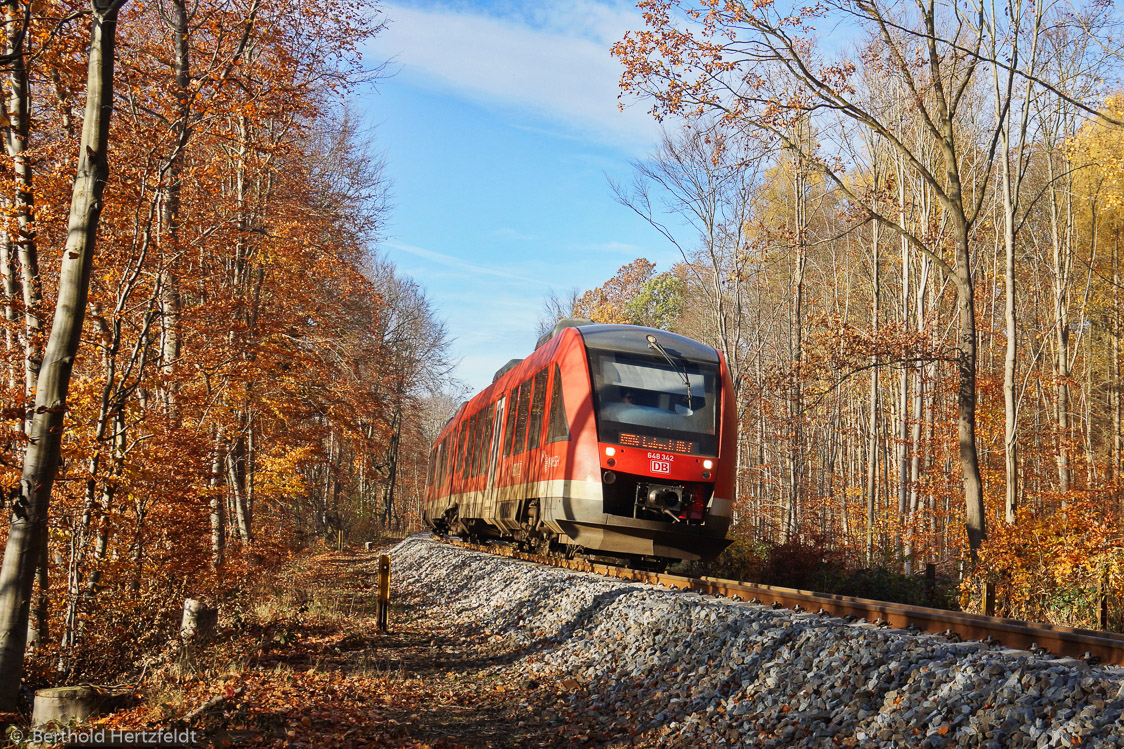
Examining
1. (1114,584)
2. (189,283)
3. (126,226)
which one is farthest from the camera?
(189,283)

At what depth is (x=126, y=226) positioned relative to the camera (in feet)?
32.3

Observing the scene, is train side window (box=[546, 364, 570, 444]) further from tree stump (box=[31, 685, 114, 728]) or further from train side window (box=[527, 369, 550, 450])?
tree stump (box=[31, 685, 114, 728])

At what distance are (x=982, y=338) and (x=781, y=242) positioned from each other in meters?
14.6

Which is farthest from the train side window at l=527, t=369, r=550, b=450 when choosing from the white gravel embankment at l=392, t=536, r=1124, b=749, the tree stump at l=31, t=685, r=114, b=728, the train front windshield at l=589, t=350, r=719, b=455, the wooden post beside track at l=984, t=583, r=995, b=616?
the tree stump at l=31, t=685, r=114, b=728

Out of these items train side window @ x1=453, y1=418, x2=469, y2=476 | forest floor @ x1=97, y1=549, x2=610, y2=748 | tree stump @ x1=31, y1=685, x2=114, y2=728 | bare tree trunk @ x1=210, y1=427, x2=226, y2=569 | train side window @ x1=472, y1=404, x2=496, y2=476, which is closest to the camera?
tree stump @ x1=31, y1=685, x2=114, y2=728

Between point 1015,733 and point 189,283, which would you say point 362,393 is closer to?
point 189,283

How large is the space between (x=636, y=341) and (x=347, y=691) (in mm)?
6232

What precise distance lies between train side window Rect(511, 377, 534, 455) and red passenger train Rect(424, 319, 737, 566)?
45 cm

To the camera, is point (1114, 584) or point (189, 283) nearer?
point (1114, 584)

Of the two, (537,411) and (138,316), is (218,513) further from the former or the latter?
(537,411)

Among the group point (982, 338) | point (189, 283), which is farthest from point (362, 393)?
point (982, 338)

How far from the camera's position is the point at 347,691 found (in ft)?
23.3

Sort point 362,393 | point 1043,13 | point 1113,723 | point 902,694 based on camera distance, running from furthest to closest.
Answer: point 362,393
point 1043,13
point 902,694
point 1113,723

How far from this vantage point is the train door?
15227mm
